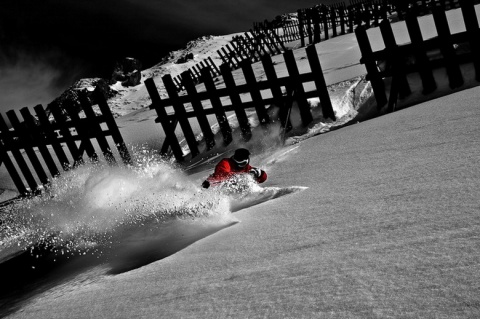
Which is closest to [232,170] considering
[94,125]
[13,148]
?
[94,125]

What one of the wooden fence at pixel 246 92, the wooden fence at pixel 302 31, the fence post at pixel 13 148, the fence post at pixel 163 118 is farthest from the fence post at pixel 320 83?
the wooden fence at pixel 302 31

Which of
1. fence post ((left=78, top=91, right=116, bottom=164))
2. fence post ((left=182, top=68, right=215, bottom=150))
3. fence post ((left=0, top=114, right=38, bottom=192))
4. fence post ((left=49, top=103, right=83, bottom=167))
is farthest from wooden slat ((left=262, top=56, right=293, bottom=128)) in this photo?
fence post ((left=0, top=114, right=38, bottom=192))

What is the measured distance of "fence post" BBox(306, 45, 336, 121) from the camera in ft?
19.5

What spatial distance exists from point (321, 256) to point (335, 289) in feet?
1.00

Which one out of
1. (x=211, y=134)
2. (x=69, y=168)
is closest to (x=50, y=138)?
(x=69, y=168)

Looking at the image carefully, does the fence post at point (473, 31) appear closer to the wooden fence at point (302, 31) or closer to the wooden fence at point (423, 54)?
the wooden fence at point (423, 54)

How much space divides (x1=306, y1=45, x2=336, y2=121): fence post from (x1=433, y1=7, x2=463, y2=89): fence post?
5.90ft

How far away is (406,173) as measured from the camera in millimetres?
2475

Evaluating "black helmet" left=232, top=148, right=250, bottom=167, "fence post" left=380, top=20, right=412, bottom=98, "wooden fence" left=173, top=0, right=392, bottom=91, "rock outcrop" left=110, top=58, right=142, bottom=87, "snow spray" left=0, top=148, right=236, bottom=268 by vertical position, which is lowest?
"snow spray" left=0, top=148, right=236, bottom=268

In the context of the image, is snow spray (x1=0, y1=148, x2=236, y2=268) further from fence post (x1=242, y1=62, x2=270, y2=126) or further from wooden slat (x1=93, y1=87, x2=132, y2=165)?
fence post (x1=242, y1=62, x2=270, y2=126)

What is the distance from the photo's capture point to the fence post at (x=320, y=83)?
5.95 meters

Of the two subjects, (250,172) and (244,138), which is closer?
(250,172)

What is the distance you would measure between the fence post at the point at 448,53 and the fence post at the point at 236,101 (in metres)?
3.32

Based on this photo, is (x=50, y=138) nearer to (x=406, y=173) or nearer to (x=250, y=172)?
(x=250, y=172)
